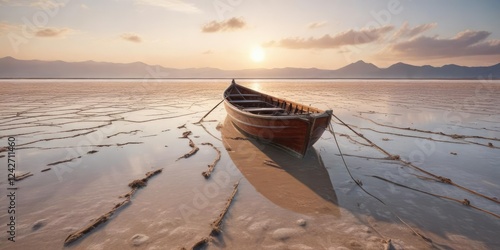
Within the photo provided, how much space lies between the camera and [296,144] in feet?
25.5

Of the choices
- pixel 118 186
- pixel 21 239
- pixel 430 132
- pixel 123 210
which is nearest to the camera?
pixel 21 239

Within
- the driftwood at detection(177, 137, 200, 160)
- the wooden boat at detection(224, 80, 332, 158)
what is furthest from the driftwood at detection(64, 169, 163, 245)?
the wooden boat at detection(224, 80, 332, 158)

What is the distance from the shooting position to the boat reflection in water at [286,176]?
16.7 feet

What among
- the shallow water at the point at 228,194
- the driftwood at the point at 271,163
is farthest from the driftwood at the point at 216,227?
the driftwood at the point at 271,163

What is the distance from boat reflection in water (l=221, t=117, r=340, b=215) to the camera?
509 centimetres

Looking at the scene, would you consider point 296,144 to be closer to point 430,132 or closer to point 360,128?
point 360,128

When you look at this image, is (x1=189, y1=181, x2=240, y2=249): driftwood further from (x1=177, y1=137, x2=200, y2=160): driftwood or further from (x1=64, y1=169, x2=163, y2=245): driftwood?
(x1=177, y1=137, x2=200, y2=160): driftwood

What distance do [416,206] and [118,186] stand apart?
22.2 feet

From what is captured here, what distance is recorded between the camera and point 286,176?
6496 millimetres

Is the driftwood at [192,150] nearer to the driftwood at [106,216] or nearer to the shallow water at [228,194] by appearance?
the shallow water at [228,194]

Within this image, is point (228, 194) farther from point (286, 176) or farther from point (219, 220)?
point (286, 176)

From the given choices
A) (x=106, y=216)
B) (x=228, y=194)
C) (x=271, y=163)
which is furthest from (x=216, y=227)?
(x=271, y=163)

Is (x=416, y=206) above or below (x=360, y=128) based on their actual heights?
below

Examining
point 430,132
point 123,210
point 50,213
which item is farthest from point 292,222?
point 430,132
